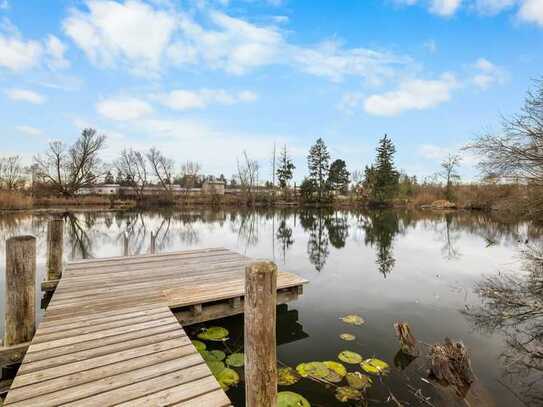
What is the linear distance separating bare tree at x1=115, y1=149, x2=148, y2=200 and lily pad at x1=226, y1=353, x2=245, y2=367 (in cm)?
4323

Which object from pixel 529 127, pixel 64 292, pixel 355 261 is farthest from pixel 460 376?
pixel 529 127

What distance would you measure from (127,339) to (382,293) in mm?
5527

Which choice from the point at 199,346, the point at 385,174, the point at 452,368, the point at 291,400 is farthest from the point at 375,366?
the point at 385,174

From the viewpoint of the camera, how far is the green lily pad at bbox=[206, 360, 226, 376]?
314 centimetres

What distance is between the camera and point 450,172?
34.3 metres

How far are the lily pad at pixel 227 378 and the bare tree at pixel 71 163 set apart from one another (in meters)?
39.9

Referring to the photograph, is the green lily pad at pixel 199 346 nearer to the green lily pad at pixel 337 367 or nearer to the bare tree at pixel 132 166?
the green lily pad at pixel 337 367

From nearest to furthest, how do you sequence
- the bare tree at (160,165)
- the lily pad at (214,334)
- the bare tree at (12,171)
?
the lily pad at (214,334) → the bare tree at (12,171) → the bare tree at (160,165)

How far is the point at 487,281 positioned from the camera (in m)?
7.16

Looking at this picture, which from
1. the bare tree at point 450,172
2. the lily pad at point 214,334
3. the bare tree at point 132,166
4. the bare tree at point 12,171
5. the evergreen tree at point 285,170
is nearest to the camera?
the lily pad at point 214,334

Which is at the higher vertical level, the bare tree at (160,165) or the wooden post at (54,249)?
the bare tree at (160,165)

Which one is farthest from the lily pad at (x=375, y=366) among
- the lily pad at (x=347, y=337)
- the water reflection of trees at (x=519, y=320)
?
the water reflection of trees at (x=519, y=320)

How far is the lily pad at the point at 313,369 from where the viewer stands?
314 cm

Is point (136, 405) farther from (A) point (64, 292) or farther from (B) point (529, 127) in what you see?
(B) point (529, 127)
